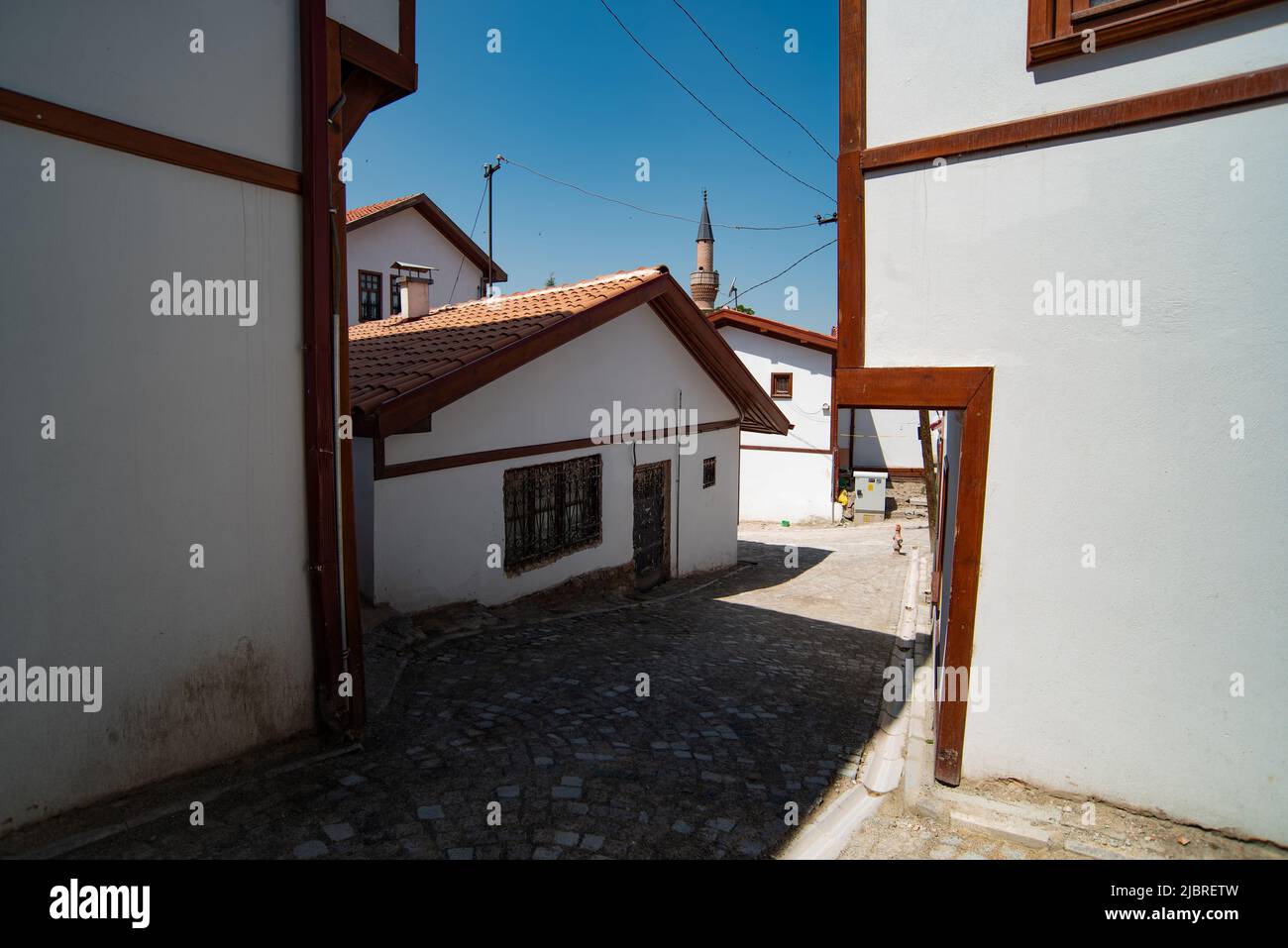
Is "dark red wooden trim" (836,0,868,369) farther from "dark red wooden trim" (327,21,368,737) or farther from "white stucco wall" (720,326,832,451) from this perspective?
"white stucco wall" (720,326,832,451)

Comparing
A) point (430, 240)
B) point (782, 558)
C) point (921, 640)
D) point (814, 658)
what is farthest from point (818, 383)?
point (814, 658)

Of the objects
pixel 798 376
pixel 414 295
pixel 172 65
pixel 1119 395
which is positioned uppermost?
pixel 414 295

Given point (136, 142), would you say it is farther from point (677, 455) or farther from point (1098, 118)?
point (677, 455)

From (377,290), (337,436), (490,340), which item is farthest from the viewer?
(377,290)

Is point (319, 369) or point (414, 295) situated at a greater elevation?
point (414, 295)

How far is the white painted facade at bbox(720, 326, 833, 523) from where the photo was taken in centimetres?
2133

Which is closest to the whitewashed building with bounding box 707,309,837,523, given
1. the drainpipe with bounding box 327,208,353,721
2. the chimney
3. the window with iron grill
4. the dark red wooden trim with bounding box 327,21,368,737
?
the chimney

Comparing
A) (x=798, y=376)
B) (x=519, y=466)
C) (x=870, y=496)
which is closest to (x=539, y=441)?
(x=519, y=466)

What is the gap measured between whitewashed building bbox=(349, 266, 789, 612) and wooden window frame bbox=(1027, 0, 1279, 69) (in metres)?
5.13

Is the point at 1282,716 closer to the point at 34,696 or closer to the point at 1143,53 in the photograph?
the point at 1143,53

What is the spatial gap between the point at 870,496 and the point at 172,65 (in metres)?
20.4

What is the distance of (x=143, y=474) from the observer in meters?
3.61
